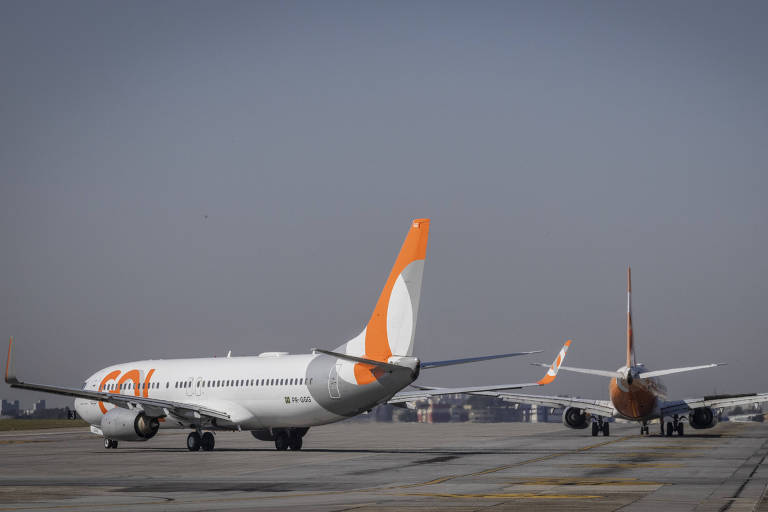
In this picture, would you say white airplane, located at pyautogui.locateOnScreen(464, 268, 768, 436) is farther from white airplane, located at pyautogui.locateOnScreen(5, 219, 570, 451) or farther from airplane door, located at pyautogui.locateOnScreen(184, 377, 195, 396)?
airplane door, located at pyautogui.locateOnScreen(184, 377, 195, 396)

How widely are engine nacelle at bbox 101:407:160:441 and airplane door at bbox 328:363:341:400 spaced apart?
26.3 feet

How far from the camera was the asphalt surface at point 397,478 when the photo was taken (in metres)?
20.8

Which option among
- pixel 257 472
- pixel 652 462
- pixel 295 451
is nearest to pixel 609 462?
pixel 652 462

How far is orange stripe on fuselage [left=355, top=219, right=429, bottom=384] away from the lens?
3644 centimetres

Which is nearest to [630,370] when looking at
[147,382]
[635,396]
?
[635,396]

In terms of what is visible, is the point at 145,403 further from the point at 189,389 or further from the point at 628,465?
the point at 628,465

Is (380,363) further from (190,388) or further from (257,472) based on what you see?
(190,388)

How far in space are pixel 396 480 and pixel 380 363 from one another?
350 inches

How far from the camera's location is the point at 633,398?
51875 millimetres

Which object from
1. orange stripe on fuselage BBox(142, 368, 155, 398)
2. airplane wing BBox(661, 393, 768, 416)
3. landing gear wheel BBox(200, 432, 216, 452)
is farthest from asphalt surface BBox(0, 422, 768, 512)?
airplane wing BBox(661, 393, 768, 416)

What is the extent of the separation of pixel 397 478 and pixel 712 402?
1369 inches

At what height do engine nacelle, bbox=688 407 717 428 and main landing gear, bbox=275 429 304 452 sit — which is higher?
engine nacelle, bbox=688 407 717 428

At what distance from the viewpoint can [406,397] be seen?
45969 millimetres

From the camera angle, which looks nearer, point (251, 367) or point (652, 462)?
point (652, 462)
